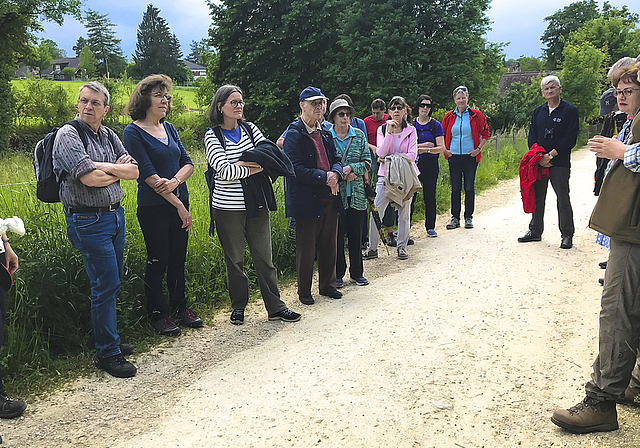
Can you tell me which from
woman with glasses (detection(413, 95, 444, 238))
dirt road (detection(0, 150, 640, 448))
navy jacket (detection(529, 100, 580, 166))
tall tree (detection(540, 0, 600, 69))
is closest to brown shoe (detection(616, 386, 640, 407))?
dirt road (detection(0, 150, 640, 448))

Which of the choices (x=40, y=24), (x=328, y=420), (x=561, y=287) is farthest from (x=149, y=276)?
(x=40, y=24)

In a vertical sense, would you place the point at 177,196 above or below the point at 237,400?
above

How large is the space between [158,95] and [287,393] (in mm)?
2798

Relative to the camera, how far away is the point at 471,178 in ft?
29.3

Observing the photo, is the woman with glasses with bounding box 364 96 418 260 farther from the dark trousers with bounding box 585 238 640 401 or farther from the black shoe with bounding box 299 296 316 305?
the dark trousers with bounding box 585 238 640 401

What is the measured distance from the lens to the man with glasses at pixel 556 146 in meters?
7.63

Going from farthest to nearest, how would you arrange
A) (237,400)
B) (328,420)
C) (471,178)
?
(471,178) → (237,400) → (328,420)

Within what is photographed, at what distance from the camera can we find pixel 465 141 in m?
8.83

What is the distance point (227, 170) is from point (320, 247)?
156cm

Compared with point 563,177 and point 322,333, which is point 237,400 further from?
point 563,177

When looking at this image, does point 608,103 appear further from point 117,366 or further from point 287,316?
point 117,366

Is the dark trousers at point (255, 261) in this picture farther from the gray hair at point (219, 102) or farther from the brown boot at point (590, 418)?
the brown boot at point (590, 418)

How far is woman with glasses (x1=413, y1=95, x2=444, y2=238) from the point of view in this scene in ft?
28.2

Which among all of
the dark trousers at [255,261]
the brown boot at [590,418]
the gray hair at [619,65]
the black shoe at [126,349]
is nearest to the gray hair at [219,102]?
the dark trousers at [255,261]
